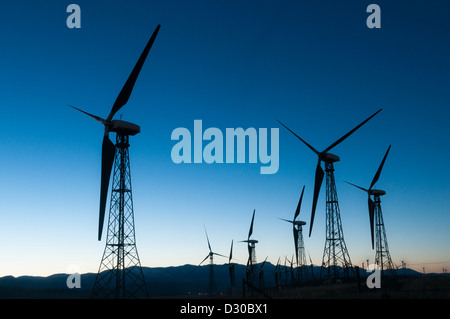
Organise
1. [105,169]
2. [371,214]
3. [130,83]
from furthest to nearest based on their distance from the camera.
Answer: [371,214]
[130,83]
[105,169]

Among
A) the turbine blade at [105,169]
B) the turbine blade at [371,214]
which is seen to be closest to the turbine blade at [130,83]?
the turbine blade at [105,169]

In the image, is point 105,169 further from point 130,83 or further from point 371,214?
point 371,214

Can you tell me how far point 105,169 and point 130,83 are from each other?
1010cm

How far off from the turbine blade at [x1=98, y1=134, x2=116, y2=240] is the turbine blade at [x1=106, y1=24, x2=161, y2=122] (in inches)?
141

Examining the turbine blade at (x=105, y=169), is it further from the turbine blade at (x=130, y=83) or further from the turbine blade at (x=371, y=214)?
the turbine blade at (x=371, y=214)

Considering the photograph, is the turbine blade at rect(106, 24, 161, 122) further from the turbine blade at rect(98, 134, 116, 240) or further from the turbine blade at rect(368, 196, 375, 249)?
the turbine blade at rect(368, 196, 375, 249)

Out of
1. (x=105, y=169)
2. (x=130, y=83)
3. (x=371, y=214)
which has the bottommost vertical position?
(x=371, y=214)

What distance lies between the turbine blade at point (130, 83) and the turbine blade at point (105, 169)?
A: 3.57 m

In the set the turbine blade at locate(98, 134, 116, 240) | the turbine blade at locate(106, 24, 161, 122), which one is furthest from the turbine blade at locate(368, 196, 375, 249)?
the turbine blade at locate(106, 24, 161, 122)

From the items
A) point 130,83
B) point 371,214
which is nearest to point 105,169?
point 130,83

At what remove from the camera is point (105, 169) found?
4575 cm

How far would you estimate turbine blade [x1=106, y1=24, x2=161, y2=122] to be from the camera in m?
43.3
